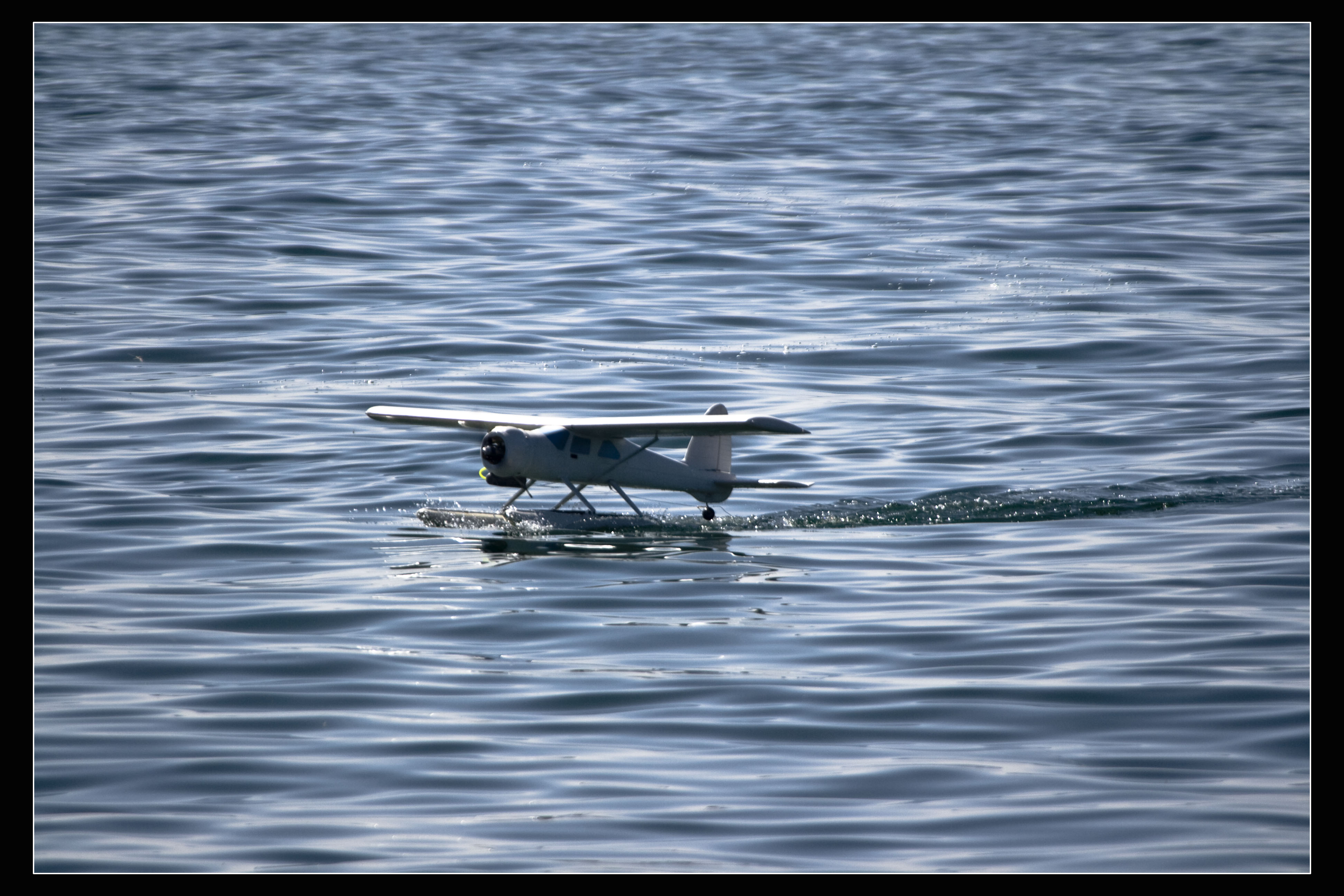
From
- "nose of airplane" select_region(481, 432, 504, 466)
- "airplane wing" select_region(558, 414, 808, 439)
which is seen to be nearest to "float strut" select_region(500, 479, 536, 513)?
"nose of airplane" select_region(481, 432, 504, 466)

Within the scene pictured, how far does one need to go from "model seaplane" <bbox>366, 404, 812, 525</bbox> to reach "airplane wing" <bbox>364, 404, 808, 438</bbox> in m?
0.02

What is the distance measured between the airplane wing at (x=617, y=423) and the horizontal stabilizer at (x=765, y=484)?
3.6 inches

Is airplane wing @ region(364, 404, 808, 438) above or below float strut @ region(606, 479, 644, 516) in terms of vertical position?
above

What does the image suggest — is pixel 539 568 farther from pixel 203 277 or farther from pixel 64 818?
pixel 203 277

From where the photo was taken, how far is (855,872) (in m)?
10.1

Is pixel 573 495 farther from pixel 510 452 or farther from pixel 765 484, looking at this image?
pixel 765 484

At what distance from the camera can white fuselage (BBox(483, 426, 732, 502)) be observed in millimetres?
22062

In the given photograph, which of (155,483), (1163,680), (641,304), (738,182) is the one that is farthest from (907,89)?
(1163,680)

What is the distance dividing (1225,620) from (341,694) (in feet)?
32.7

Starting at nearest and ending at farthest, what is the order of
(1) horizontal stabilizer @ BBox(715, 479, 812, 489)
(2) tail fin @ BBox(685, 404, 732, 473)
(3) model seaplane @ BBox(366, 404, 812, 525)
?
(3) model seaplane @ BBox(366, 404, 812, 525)
(1) horizontal stabilizer @ BBox(715, 479, 812, 489)
(2) tail fin @ BBox(685, 404, 732, 473)

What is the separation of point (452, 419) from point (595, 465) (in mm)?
2894

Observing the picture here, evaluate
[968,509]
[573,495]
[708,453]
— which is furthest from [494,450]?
[968,509]

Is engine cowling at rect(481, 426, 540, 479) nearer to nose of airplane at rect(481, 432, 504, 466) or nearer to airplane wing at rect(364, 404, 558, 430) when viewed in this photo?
nose of airplane at rect(481, 432, 504, 466)

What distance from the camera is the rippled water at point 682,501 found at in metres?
11.5
